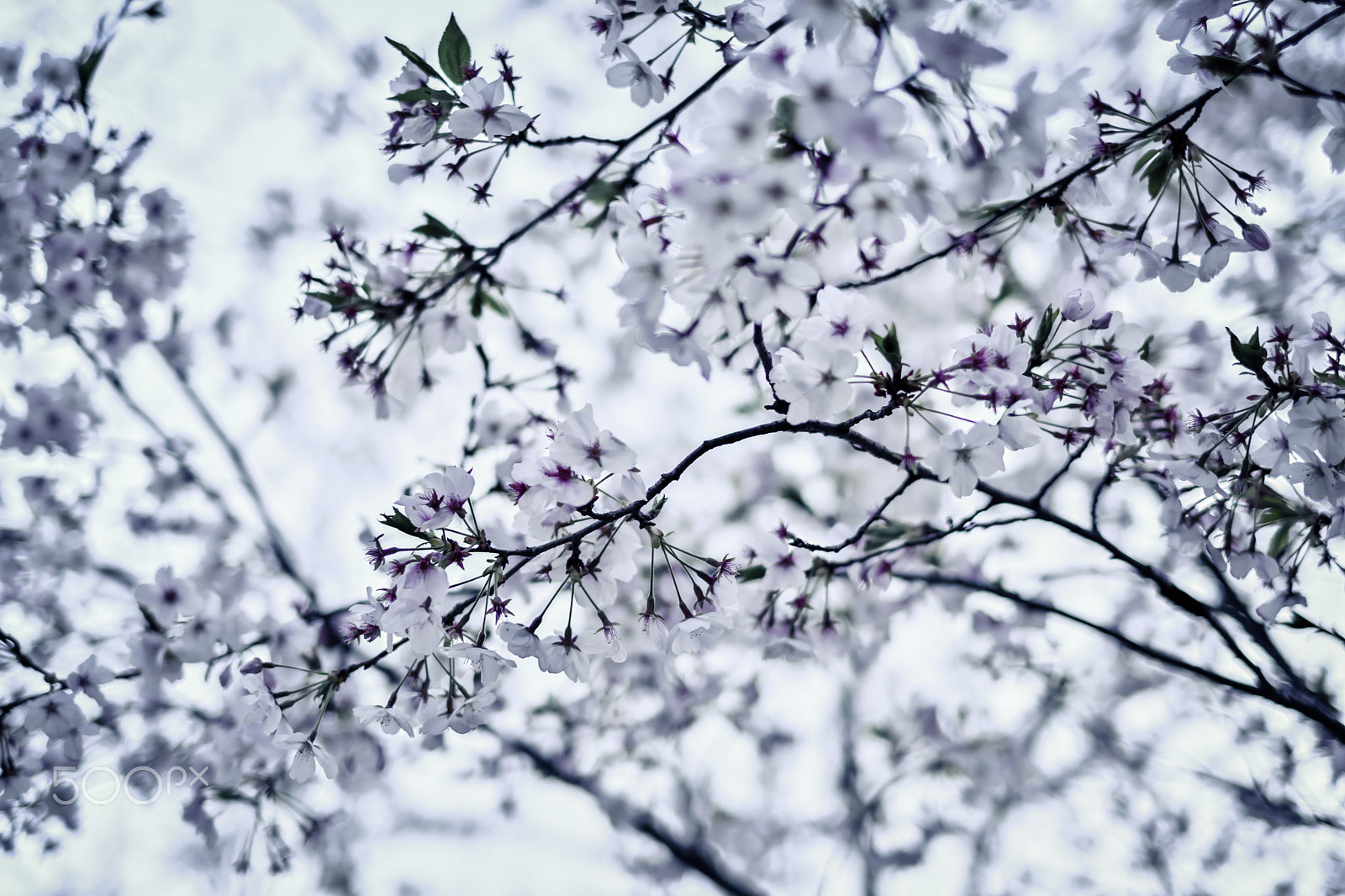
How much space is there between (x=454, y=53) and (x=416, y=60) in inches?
2.8

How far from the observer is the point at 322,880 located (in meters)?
4.70

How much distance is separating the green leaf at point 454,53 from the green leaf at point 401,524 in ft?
2.69

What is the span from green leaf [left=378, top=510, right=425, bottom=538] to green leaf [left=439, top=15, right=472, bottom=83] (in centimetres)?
82

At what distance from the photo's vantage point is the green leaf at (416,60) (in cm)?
123

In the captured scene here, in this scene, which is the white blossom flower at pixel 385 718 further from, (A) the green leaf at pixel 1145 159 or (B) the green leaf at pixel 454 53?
(A) the green leaf at pixel 1145 159

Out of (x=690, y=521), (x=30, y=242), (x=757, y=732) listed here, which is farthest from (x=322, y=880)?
(x=30, y=242)

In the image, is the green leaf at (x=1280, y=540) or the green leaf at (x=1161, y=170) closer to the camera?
the green leaf at (x=1161, y=170)

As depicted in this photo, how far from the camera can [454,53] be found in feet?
4.22

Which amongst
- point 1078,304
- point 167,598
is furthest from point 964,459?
point 167,598

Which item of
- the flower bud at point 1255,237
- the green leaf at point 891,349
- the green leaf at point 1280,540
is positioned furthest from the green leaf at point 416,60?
the green leaf at point 1280,540

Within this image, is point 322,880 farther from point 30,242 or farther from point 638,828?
point 30,242

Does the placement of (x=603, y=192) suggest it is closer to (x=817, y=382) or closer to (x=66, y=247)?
(x=817, y=382)

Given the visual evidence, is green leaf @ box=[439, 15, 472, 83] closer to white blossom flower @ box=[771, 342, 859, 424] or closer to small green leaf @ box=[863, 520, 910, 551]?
white blossom flower @ box=[771, 342, 859, 424]

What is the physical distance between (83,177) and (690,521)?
3256 mm
